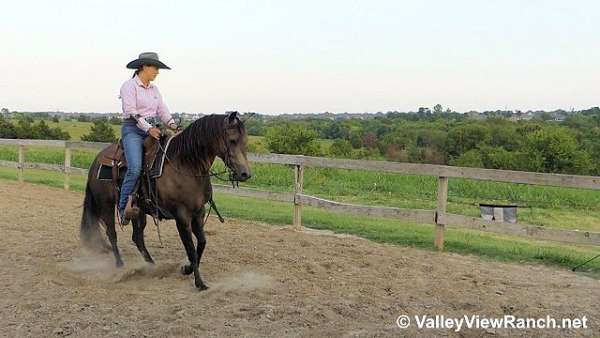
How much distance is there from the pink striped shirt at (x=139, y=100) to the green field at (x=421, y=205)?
4432 mm

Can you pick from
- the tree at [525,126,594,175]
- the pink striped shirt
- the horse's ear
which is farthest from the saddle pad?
the tree at [525,126,594,175]

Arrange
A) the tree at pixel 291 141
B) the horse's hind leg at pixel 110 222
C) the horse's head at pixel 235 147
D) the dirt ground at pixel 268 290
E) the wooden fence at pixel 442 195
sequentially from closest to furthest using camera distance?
the dirt ground at pixel 268 290 → the horse's head at pixel 235 147 → the horse's hind leg at pixel 110 222 → the wooden fence at pixel 442 195 → the tree at pixel 291 141

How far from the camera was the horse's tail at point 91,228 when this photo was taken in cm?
723

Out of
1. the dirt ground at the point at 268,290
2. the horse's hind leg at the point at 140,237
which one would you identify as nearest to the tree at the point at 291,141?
the dirt ground at the point at 268,290

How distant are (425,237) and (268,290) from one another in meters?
4.27

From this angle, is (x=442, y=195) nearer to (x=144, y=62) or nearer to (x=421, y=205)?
(x=144, y=62)

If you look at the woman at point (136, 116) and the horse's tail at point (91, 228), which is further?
the horse's tail at point (91, 228)

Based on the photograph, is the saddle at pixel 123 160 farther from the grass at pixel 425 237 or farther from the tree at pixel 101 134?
the tree at pixel 101 134

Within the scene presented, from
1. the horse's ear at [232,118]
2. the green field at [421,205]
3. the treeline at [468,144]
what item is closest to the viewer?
the horse's ear at [232,118]

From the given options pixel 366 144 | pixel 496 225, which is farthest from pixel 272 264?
pixel 366 144

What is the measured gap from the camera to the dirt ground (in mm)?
4582

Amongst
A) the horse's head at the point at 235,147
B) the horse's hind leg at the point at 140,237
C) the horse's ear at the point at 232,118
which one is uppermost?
the horse's ear at the point at 232,118

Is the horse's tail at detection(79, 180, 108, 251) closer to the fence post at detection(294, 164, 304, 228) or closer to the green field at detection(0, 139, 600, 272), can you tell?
the fence post at detection(294, 164, 304, 228)

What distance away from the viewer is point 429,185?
17969 millimetres
